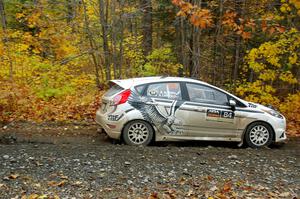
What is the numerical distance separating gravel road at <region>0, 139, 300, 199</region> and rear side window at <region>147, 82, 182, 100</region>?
144cm

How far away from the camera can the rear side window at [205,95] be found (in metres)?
9.37

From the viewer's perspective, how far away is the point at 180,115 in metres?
9.22

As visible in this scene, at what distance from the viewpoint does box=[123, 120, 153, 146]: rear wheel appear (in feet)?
29.7

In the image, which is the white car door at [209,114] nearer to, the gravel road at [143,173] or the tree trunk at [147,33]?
the gravel road at [143,173]

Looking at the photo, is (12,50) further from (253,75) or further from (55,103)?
(253,75)

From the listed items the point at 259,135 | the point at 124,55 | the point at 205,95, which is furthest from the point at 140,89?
the point at 124,55

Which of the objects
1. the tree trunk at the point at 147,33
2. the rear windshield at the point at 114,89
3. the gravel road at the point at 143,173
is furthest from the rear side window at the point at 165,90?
the tree trunk at the point at 147,33

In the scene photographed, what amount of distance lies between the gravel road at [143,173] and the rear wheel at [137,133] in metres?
0.69

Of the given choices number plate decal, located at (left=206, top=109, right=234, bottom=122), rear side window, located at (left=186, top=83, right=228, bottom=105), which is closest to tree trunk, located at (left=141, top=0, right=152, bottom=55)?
rear side window, located at (left=186, top=83, right=228, bottom=105)

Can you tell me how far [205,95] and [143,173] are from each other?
133 inches

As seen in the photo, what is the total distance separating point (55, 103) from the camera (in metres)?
13.2

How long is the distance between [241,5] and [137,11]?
496cm

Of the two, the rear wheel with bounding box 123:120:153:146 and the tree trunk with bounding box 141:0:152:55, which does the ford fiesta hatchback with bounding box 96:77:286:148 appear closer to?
the rear wheel with bounding box 123:120:153:146

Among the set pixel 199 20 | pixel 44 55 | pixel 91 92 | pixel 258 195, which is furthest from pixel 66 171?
pixel 44 55
